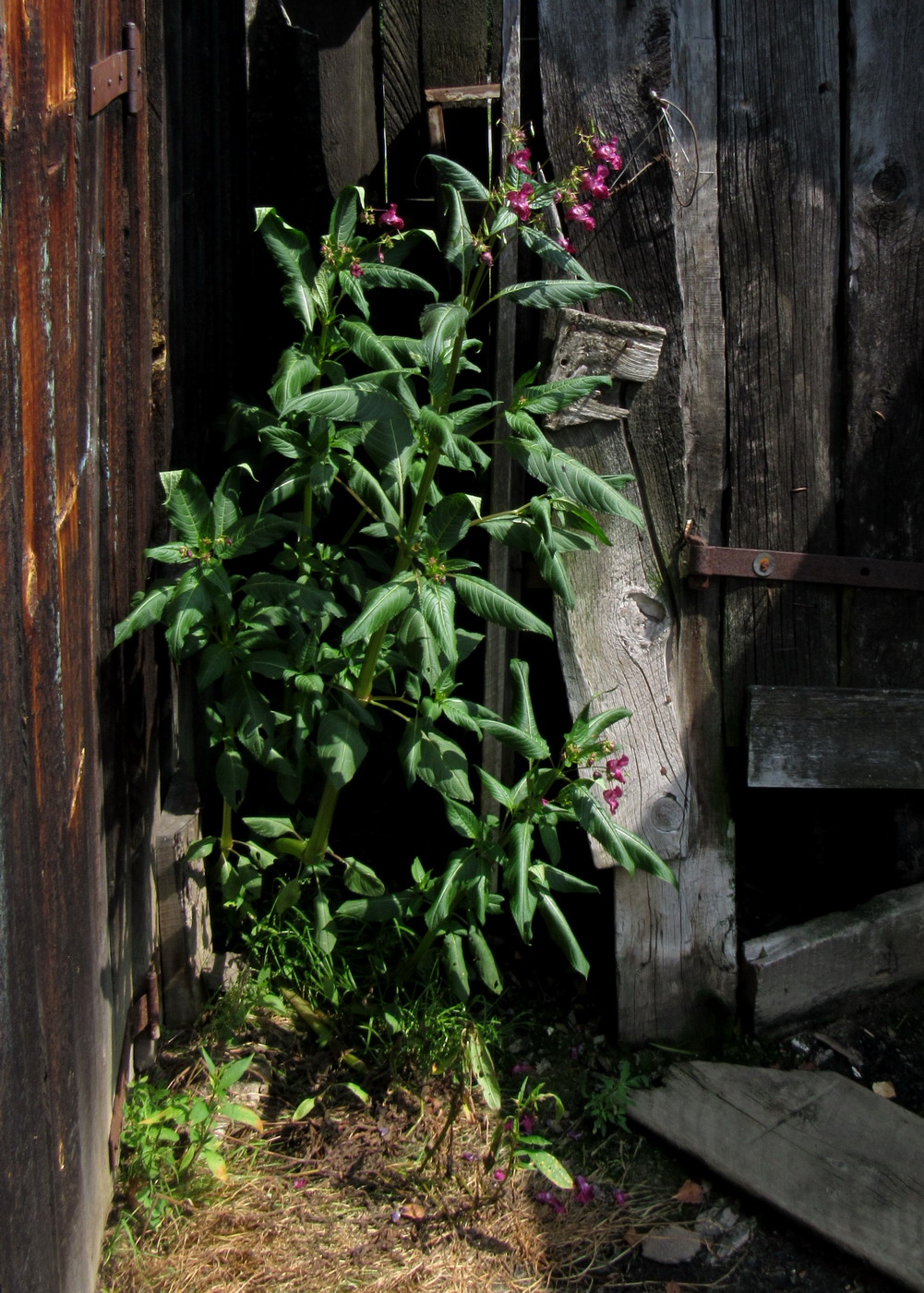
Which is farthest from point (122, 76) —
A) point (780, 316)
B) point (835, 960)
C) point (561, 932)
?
point (835, 960)

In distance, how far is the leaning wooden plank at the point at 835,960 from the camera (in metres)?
3.00

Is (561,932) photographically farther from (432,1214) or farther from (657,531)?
(657,531)

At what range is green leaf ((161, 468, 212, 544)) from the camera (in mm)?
2291

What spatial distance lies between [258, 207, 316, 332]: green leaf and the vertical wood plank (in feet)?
3.75

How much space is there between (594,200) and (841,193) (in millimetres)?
651

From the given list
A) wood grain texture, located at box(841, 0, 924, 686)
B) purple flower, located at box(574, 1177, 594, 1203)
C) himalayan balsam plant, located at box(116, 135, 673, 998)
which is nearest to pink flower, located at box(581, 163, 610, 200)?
himalayan balsam plant, located at box(116, 135, 673, 998)

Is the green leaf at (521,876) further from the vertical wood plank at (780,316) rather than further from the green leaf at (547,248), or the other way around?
the green leaf at (547,248)

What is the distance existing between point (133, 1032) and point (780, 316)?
2379 millimetres

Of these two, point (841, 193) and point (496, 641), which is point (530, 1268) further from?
point (841, 193)

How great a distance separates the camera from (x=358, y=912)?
8.80ft

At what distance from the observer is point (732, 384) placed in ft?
9.57

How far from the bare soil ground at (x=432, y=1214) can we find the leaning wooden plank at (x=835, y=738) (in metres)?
0.83

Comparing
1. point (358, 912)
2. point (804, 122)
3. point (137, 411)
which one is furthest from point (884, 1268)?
point (804, 122)

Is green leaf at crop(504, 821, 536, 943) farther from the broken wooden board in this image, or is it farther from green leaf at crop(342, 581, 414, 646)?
the broken wooden board
